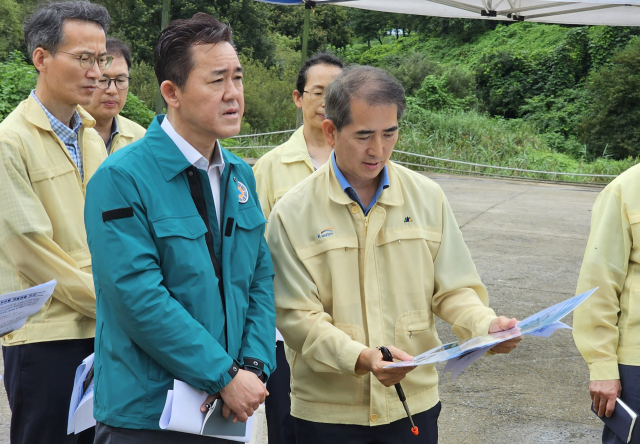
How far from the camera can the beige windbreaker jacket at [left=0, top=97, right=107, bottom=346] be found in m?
2.42

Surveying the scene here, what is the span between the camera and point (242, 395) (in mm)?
1843

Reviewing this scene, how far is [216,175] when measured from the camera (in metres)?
2.08

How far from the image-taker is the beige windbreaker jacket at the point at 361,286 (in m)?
2.21

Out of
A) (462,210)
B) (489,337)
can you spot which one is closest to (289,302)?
(489,337)

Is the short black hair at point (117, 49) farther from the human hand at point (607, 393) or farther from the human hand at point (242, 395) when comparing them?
the human hand at point (607, 393)

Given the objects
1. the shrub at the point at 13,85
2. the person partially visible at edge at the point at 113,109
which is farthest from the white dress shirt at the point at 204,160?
the shrub at the point at 13,85

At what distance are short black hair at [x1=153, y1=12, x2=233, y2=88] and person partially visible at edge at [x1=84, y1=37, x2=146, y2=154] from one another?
1.32 m

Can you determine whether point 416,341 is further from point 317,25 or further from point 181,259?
point 317,25

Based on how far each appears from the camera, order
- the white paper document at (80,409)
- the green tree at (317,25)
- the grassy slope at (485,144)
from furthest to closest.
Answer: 1. the green tree at (317,25)
2. the grassy slope at (485,144)
3. the white paper document at (80,409)

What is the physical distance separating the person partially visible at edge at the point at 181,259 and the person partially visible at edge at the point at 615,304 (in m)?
1.31

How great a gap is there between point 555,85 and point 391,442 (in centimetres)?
2684

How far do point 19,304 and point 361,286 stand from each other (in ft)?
3.46

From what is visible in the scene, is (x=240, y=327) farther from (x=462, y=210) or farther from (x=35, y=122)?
(x=462, y=210)

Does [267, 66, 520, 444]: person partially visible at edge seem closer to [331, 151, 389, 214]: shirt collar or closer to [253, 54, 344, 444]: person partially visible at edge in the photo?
[331, 151, 389, 214]: shirt collar
